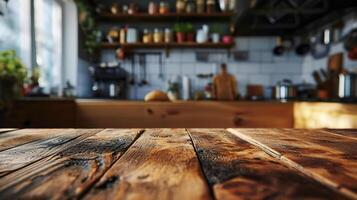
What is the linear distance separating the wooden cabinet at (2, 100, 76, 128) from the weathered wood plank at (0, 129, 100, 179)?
1.03 meters

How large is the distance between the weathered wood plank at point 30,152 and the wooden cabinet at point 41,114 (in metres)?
1.03

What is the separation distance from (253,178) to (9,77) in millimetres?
1332

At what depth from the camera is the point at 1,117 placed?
138cm

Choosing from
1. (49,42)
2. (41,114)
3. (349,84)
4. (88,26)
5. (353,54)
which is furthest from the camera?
Answer: (88,26)

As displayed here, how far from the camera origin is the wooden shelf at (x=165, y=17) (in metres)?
3.32

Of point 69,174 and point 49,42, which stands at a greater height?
point 49,42

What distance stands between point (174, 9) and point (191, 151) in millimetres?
3367

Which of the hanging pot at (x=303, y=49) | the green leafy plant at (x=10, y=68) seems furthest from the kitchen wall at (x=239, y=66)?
the green leafy plant at (x=10, y=68)

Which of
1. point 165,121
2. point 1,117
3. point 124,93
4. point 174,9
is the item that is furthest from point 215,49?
point 1,117

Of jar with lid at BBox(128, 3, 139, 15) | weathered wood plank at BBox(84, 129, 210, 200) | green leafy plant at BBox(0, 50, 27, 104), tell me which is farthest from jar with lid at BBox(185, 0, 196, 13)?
weathered wood plank at BBox(84, 129, 210, 200)

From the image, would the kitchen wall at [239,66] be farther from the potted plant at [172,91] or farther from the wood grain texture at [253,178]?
the wood grain texture at [253,178]

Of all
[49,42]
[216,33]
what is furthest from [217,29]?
[49,42]

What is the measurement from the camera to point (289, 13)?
7.88ft

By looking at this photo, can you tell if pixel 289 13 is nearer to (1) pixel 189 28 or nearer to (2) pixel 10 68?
(1) pixel 189 28
